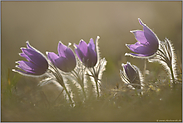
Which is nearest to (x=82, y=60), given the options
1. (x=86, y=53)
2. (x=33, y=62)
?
(x=86, y=53)

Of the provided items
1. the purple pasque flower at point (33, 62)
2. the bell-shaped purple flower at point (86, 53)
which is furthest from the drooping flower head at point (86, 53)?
the purple pasque flower at point (33, 62)

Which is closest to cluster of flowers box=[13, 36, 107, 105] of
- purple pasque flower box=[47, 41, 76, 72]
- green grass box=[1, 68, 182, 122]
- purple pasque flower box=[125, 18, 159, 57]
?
purple pasque flower box=[47, 41, 76, 72]

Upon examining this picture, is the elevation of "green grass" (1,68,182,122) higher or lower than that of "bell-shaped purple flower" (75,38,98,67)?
lower

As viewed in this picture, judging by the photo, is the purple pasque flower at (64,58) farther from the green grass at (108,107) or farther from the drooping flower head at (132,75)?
the drooping flower head at (132,75)

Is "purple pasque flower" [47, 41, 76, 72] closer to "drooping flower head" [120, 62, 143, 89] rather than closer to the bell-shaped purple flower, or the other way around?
the bell-shaped purple flower

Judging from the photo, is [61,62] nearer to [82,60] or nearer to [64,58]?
[64,58]

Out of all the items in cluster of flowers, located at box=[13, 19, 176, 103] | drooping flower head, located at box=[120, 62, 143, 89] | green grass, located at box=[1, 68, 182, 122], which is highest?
cluster of flowers, located at box=[13, 19, 176, 103]

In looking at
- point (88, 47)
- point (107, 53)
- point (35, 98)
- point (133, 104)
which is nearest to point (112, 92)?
point (133, 104)
